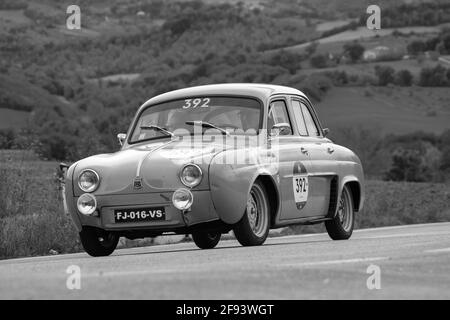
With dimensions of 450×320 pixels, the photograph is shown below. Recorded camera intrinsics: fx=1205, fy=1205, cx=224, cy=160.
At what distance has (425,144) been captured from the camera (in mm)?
97062

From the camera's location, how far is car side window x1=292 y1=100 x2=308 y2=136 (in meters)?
15.0

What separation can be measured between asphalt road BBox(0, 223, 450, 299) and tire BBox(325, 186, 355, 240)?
4690 millimetres

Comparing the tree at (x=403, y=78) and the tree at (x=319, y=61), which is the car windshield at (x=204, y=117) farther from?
the tree at (x=319, y=61)

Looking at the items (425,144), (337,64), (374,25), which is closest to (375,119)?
(425,144)

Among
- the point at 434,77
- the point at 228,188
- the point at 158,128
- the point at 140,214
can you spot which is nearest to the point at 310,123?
the point at 158,128

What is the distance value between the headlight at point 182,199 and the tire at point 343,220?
374 cm

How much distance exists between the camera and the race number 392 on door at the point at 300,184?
1398 cm

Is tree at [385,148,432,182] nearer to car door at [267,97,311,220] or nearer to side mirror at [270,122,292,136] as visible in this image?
car door at [267,97,311,220]

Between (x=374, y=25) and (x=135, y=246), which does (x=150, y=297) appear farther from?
(x=374, y=25)

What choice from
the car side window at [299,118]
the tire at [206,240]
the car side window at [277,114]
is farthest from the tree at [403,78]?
the tire at [206,240]

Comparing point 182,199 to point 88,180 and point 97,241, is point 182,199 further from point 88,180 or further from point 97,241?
point 97,241

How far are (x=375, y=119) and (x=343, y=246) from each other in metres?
88.3

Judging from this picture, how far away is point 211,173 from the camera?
40.2ft

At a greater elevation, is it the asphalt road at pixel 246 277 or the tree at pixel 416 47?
the asphalt road at pixel 246 277
